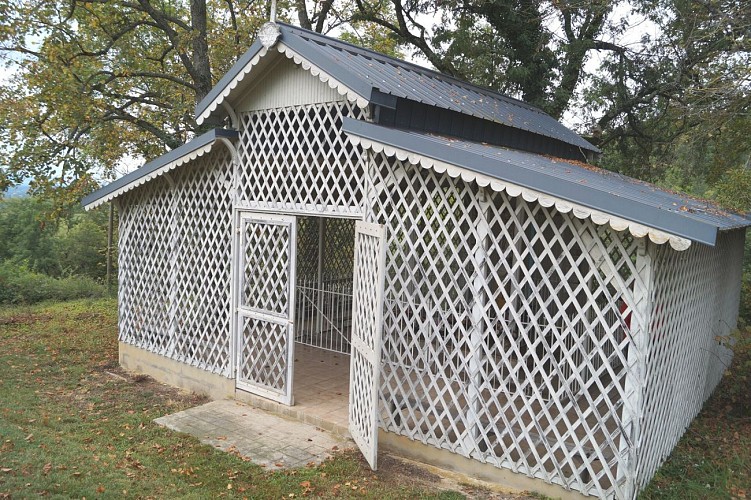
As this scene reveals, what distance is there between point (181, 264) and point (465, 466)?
443 centimetres

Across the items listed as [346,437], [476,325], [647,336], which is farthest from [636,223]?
[346,437]

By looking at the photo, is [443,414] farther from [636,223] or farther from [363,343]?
[636,223]

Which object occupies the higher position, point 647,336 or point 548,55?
point 548,55

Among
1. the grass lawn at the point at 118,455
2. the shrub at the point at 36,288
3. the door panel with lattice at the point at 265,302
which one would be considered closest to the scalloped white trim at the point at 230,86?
the door panel with lattice at the point at 265,302

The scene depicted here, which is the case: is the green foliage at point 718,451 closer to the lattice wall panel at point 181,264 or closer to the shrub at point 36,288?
the lattice wall panel at point 181,264

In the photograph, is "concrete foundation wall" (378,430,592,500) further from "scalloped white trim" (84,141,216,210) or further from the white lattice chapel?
"scalloped white trim" (84,141,216,210)

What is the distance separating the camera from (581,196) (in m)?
3.72

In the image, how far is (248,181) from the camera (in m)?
6.32

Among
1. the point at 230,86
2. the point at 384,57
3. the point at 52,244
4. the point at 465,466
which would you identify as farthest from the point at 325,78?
the point at 52,244

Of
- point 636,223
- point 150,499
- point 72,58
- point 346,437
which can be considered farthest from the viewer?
point 72,58

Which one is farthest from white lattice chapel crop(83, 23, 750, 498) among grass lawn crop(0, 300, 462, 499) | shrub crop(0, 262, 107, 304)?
shrub crop(0, 262, 107, 304)

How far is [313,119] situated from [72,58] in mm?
7225

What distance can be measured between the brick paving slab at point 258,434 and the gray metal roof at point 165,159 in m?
2.95

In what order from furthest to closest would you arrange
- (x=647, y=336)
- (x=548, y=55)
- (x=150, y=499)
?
(x=548, y=55), (x=150, y=499), (x=647, y=336)
